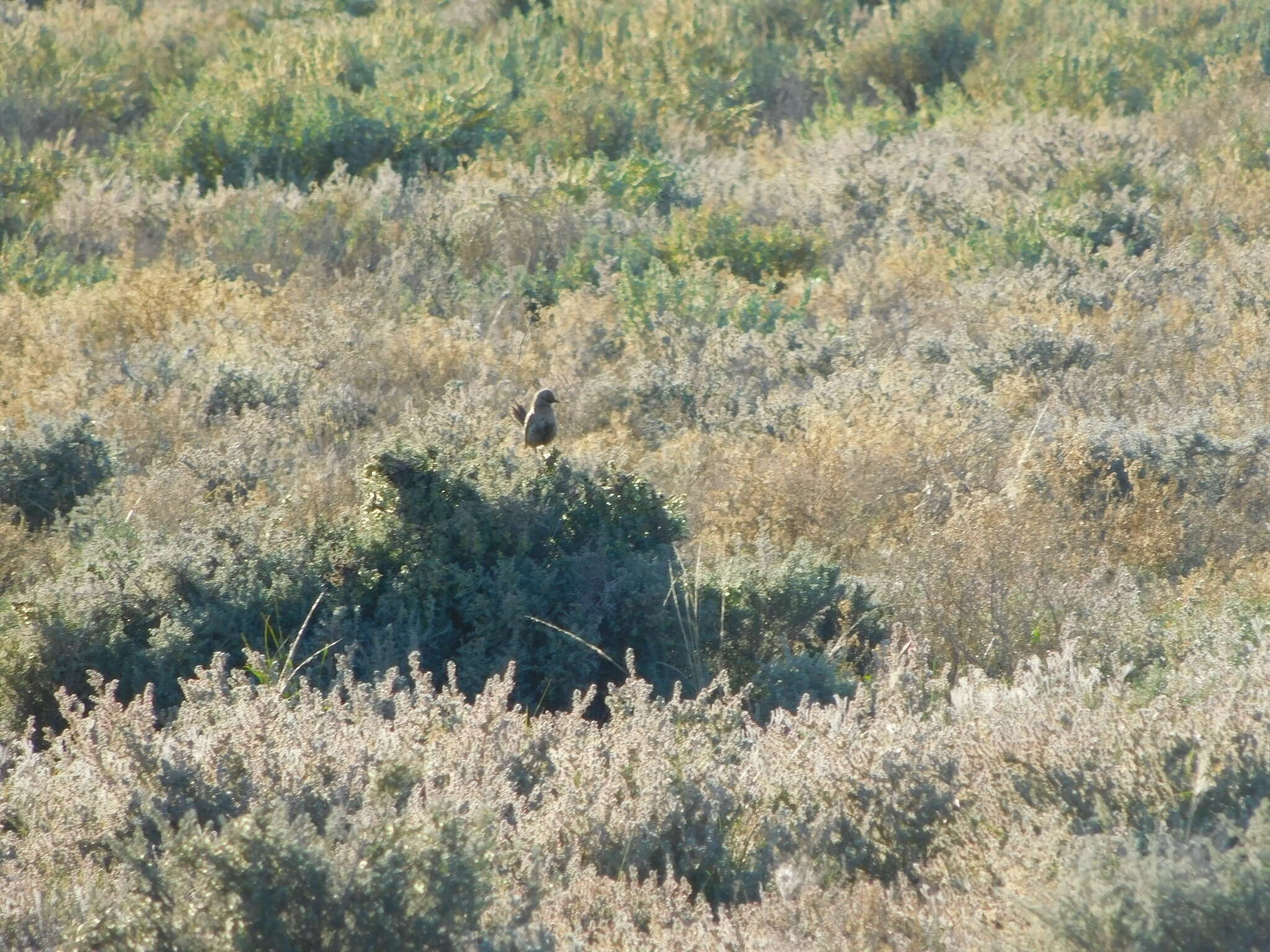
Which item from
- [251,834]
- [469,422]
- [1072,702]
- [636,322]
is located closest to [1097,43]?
[636,322]

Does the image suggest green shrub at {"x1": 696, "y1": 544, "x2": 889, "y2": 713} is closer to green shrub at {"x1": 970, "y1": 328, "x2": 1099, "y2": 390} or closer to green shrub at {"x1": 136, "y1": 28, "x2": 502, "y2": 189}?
green shrub at {"x1": 970, "y1": 328, "x2": 1099, "y2": 390}

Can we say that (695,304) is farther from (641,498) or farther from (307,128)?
(307,128)

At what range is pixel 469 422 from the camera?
5965mm

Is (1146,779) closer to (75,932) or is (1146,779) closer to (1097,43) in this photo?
(75,932)

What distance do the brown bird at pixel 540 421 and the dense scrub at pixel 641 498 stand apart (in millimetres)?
199

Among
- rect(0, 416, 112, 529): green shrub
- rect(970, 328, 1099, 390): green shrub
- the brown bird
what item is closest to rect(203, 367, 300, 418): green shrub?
rect(0, 416, 112, 529): green shrub

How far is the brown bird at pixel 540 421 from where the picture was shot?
20.7ft

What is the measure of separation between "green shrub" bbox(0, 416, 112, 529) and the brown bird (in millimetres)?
2003

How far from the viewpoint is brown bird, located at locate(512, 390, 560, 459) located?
6.31 m

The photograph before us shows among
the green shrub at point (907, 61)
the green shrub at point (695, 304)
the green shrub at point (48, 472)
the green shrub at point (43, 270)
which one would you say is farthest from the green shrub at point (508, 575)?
the green shrub at point (907, 61)

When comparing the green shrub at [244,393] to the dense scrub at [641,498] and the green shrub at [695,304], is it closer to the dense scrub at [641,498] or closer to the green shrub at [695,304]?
the dense scrub at [641,498]

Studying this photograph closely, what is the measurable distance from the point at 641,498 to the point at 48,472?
2823 mm

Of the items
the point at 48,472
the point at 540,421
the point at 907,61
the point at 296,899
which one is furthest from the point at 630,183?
the point at 296,899

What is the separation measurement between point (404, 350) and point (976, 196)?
4.65m
